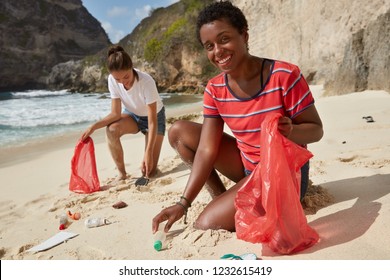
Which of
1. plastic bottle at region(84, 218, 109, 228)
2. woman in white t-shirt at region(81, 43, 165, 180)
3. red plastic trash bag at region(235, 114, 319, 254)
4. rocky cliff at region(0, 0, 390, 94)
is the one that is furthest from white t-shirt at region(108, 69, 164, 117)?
rocky cliff at region(0, 0, 390, 94)

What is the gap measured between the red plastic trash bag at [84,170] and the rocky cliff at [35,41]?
40.1m

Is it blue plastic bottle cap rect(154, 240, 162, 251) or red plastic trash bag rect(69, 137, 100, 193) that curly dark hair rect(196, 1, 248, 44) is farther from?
red plastic trash bag rect(69, 137, 100, 193)

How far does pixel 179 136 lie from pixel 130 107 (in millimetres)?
1394

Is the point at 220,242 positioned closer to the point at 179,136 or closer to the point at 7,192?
the point at 179,136

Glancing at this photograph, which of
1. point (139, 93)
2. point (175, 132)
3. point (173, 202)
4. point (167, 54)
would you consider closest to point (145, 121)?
point (139, 93)

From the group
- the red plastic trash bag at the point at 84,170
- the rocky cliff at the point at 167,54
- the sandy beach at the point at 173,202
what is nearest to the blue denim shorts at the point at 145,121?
the sandy beach at the point at 173,202

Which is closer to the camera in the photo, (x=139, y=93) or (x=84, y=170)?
(x=84, y=170)

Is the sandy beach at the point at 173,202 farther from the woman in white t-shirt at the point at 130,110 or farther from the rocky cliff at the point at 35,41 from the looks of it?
the rocky cliff at the point at 35,41

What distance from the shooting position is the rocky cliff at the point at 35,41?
3975 centimetres

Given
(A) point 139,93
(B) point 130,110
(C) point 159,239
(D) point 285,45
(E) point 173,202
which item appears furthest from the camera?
(D) point 285,45

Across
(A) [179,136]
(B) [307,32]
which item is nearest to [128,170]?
(A) [179,136]

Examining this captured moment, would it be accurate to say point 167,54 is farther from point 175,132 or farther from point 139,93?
point 175,132

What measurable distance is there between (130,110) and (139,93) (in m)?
0.27

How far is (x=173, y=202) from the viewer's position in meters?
2.39
